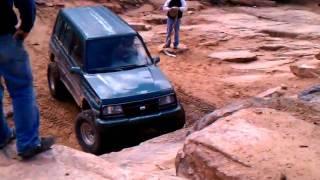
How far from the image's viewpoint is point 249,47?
14.8 metres

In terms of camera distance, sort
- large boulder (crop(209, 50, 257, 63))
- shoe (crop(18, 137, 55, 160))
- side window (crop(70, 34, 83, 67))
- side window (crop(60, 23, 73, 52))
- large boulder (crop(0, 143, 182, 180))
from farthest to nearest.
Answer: large boulder (crop(209, 50, 257, 63)) < side window (crop(60, 23, 73, 52)) < side window (crop(70, 34, 83, 67)) < shoe (crop(18, 137, 55, 160)) < large boulder (crop(0, 143, 182, 180))

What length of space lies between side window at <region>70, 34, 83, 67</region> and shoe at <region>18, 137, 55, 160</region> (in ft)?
15.7

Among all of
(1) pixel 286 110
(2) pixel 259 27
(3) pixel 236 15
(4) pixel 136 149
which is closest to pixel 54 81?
(4) pixel 136 149

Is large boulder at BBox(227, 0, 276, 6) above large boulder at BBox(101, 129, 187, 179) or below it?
below

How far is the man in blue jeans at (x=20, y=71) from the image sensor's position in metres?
3.82

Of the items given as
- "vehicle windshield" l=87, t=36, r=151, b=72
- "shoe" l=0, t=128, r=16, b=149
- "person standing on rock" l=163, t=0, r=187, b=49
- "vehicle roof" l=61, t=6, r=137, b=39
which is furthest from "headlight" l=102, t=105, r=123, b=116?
"person standing on rock" l=163, t=0, r=187, b=49

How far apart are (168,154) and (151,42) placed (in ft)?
27.9

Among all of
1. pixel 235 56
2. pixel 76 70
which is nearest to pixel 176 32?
pixel 235 56

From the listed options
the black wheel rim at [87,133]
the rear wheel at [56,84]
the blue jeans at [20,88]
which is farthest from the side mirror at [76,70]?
the blue jeans at [20,88]

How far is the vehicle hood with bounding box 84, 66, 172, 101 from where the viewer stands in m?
8.20

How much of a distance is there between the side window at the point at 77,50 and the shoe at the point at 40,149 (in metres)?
4.78

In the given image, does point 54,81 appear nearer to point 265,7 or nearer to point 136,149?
point 136,149

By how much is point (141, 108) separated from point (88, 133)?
93 centimetres

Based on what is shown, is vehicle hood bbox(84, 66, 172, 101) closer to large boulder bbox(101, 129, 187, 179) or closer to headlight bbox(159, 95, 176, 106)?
headlight bbox(159, 95, 176, 106)
